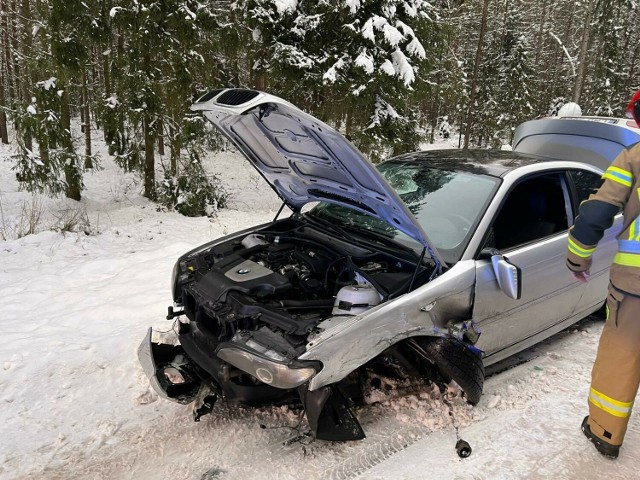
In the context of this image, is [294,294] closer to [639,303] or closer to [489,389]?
[489,389]

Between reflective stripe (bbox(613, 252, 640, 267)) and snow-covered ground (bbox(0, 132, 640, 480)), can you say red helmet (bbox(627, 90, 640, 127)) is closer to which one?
reflective stripe (bbox(613, 252, 640, 267))

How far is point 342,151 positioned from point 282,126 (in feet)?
1.56

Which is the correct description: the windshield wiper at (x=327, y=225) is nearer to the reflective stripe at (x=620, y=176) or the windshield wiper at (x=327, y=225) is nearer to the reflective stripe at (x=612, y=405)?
the reflective stripe at (x=620, y=176)

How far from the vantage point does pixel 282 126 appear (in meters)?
2.84

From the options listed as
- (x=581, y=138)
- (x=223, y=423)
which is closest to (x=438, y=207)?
(x=223, y=423)

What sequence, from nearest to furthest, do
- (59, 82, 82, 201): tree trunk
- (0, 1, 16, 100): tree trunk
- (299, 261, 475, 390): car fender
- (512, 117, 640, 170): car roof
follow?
(299, 261, 475, 390): car fender
(512, 117, 640, 170): car roof
(59, 82, 82, 201): tree trunk
(0, 1, 16, 100): tree trunk

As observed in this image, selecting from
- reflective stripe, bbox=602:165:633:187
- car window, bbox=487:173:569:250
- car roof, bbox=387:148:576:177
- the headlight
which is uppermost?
reflective stripe, bbox=602:165:633:187

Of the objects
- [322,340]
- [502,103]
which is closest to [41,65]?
[322,340]

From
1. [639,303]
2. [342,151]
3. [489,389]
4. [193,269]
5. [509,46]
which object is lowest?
[489,389]

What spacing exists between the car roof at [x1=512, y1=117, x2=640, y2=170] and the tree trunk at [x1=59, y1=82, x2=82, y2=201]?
28.1ft

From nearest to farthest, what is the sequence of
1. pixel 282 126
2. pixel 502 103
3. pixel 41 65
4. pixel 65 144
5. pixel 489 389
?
pixel 282 126, pixel 489 389, pixel 41 65, pixel 65 144, pixel 502 103

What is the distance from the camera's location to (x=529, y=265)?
10.9 ft

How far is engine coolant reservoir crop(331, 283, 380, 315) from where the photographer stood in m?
2.65

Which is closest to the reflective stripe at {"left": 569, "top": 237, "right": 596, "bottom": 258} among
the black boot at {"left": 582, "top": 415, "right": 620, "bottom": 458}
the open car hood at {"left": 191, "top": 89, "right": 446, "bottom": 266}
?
the open car hood at {"left": 191, "top": 89, "right": 446, "bottom": 266}
